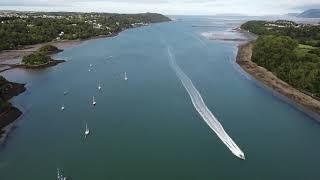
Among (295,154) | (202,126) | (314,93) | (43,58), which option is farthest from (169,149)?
(43,58)

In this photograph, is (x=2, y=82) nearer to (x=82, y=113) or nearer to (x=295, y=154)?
(x=82, y=113)

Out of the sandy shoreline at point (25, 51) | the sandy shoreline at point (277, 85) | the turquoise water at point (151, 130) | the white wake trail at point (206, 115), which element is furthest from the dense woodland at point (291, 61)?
the sandy shoreline at point (25, 51)

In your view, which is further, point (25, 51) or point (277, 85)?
point (25, 51)

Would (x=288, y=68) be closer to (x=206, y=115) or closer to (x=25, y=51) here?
(x=206, y=115)

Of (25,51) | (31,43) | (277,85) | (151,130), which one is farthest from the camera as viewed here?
(31,43)

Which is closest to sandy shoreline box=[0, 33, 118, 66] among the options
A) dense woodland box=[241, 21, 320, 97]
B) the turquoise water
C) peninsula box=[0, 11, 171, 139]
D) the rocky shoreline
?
peninsula box=[0, 11, 171, 139]

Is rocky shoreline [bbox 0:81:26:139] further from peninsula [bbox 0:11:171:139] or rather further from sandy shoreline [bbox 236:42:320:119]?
sandy shoreline [bbox 236:42:320:119]

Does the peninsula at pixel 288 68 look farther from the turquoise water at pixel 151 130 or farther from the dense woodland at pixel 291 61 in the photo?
the turquoise water at pixel 151 130

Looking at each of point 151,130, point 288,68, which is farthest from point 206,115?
point 288,68
